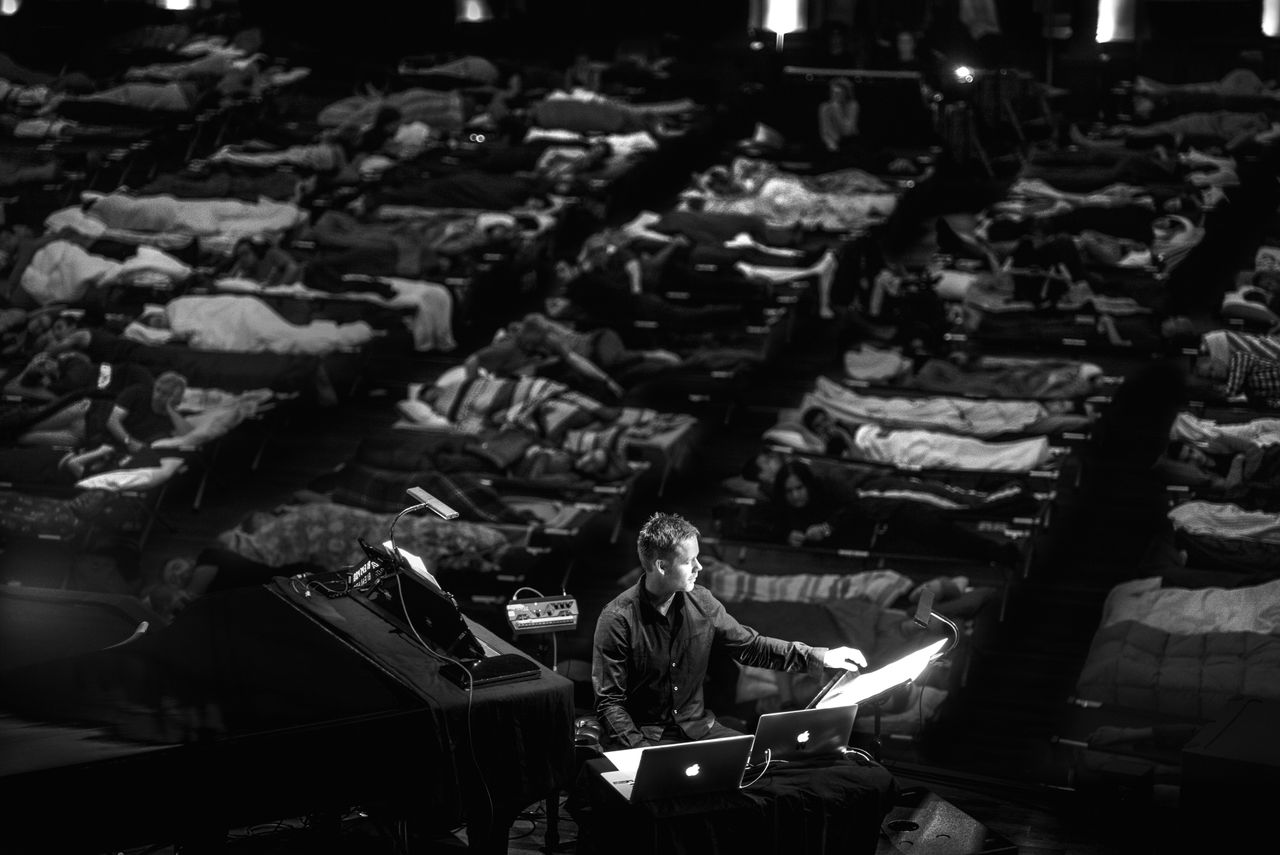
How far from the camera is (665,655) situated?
483 centimetres

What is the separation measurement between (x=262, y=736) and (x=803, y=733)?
1.33 meters

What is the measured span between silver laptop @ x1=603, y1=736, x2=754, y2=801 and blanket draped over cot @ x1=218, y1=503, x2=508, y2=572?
331cm

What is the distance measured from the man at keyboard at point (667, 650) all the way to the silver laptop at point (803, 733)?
0.17 meters

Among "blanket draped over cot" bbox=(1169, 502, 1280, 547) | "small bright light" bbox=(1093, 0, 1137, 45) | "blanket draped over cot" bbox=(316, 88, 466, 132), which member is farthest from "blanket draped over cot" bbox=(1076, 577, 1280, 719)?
"small bright light" bbox=(1093, 0, 1137, 45)

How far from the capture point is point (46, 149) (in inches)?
503

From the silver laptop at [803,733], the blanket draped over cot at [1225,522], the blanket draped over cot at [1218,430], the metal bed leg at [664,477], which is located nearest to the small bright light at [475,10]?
the metal bed leg at [664,477]

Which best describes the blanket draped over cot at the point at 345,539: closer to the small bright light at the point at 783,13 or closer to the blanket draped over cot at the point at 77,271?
the blanket draped over cot at the point at 77,271

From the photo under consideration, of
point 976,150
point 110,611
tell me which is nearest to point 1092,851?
point 110,611

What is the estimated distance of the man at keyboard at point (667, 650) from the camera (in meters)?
4.69

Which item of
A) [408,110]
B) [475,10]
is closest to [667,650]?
[408,110]

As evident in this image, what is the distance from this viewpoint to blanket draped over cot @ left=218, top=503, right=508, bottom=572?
25.0 ft

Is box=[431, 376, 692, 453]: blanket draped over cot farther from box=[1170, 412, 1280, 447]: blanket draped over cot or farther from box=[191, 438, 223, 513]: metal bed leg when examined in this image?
box=[1170, 412, 1280, 447]: blanket draped over cot

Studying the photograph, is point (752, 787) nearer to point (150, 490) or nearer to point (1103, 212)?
point (150, 490)

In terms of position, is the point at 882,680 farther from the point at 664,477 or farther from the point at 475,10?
the point at 475,10
